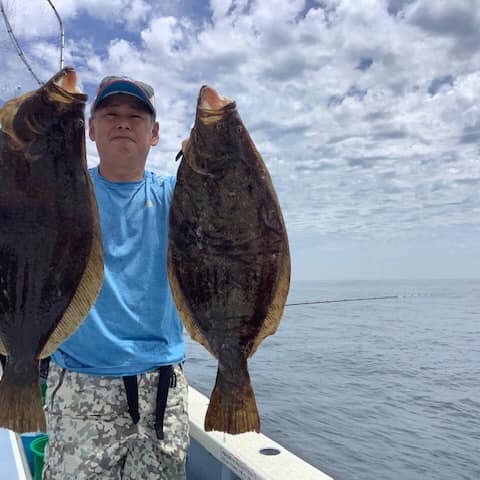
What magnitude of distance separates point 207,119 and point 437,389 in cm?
1902

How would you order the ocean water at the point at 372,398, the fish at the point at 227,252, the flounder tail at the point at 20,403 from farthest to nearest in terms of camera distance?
the ocean water at the point at 372,398 → the fish at the point at 227,252 → the flounder tail at the point at 20,403

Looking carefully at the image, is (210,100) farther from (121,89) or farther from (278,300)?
(278,300)

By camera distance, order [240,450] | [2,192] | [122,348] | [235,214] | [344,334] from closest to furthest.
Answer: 1. [2,192]
2. [235,214]
3. [122,348]
4. [240,450]
5. [344,334]

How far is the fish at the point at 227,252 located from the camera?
226 cm

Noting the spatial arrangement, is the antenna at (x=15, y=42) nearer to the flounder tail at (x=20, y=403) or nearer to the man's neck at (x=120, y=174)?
the man's neck at (x=120, y=174)

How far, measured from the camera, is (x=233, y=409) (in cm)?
228

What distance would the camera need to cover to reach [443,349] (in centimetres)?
2600

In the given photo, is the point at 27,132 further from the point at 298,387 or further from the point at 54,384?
the point at 298,387

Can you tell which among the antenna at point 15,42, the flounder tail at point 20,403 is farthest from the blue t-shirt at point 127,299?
the antenna at point 15,42

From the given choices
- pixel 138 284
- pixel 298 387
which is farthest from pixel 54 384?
pixel 298 387

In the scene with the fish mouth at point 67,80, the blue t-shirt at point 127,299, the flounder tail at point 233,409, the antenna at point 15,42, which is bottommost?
the flounder tail at point 233,409

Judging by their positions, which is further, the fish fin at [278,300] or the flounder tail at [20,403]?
the fish fin at [278,300]

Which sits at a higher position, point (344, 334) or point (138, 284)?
point (138, 284)

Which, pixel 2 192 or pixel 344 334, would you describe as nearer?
pixel 2 192
